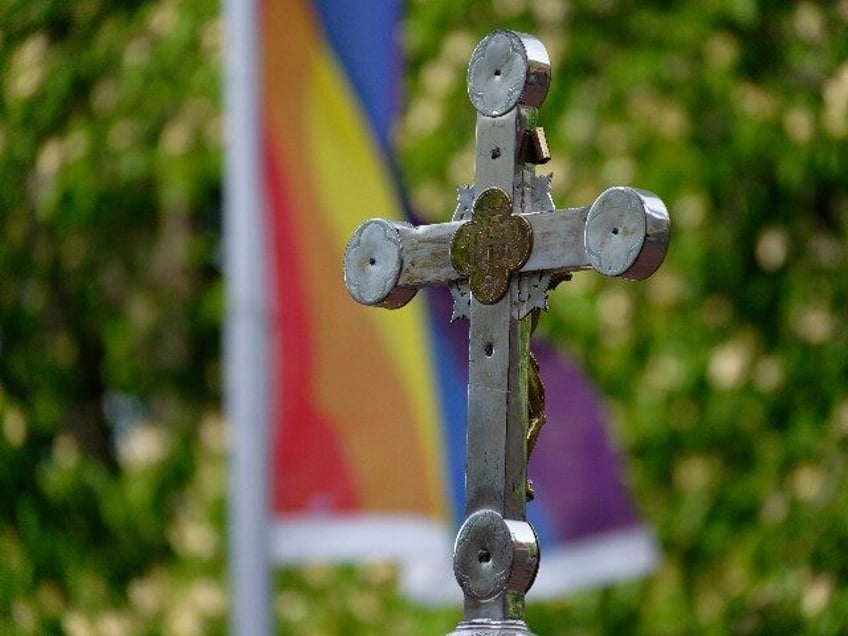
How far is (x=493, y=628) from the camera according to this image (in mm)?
4648

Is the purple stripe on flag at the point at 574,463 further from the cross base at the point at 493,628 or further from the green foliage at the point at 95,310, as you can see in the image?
the cross base at the point at 493,628

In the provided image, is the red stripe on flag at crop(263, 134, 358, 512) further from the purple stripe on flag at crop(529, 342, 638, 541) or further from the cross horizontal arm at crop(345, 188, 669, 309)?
the cross horizontal arm at crop(345, 188, 669, 309)

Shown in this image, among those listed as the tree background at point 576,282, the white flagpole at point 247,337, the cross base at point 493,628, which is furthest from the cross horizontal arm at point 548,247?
the tree background at point 576,282

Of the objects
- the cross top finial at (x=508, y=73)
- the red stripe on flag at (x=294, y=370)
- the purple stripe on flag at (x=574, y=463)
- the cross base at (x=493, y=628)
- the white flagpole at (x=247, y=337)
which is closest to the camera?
the cross base at (x=493, y=628)

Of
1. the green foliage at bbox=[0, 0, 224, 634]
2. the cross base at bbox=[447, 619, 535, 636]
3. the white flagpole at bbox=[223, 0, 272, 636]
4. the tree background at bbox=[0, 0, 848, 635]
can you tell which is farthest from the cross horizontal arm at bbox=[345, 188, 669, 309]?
the green foliage at bbox=[0, 0, 224, 634]

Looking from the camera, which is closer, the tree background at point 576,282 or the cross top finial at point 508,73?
the cross top finial at point 508,73

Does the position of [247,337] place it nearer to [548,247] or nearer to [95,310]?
[548,247]

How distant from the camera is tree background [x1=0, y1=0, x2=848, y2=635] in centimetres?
1369

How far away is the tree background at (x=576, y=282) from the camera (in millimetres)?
13688

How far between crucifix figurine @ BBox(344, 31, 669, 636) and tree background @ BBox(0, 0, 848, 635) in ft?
27.5

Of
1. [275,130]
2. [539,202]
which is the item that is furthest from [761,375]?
[539,202]

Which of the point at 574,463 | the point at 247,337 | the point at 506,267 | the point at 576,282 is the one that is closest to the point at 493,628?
the point at 506,267

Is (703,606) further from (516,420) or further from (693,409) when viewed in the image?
(516,420)

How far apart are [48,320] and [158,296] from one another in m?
0.73
